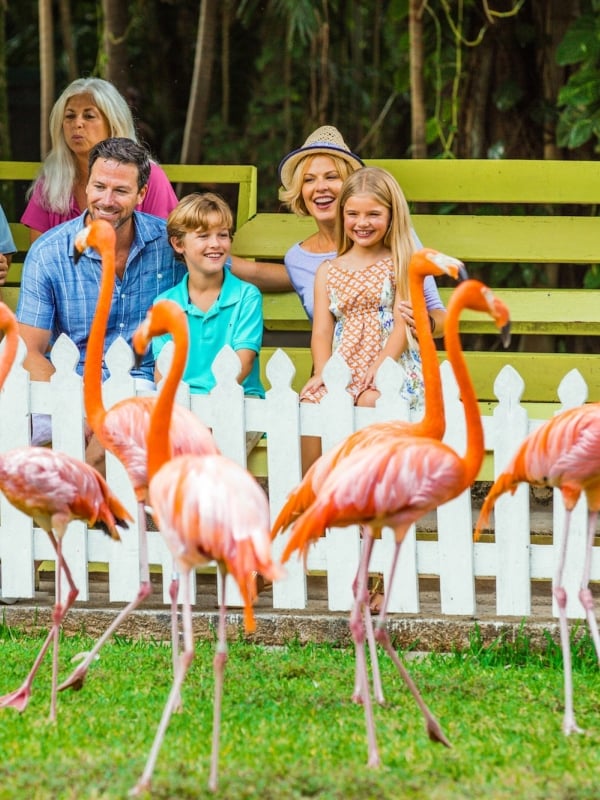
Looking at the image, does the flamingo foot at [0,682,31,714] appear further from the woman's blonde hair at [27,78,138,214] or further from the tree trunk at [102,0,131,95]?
the tree trunk at [102,0,131,95]

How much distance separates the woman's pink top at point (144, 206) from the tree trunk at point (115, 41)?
9.50ft

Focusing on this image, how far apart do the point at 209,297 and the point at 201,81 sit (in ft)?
14.0

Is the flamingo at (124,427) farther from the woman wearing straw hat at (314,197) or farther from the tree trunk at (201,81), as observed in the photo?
the tree trunk at (201,81)

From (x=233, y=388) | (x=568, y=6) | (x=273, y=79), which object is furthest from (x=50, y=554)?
(x=273, y=79)

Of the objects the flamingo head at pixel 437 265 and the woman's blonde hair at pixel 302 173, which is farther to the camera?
the woman's blonde hair at pixel 302 173

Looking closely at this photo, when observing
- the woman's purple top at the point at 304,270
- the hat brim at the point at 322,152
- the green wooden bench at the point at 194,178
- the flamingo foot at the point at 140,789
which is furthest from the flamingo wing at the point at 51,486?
the green wooden bench at the point at 194,178

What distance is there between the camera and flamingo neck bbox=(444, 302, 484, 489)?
12.6 ft

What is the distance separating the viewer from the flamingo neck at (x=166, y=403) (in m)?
3.75

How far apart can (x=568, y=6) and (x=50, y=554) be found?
5.29 m

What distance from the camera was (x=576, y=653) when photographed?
4.98m

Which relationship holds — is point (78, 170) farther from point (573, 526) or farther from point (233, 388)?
point (573, 526)

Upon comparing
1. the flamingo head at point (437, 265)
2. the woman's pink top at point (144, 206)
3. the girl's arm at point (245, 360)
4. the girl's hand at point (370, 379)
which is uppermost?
the woman's pink top at point (144, 206)

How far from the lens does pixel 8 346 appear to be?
4473mm

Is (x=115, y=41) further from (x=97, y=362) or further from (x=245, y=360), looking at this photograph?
(x=97, y=362)
